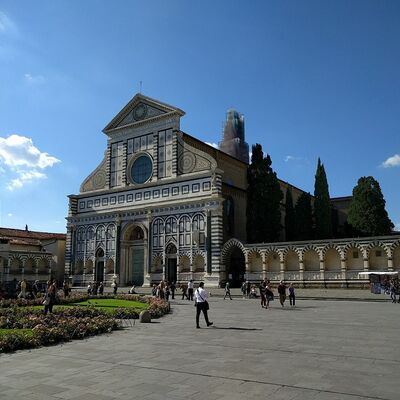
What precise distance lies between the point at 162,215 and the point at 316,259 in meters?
17.2

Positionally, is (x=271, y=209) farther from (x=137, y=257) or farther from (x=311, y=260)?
(x=137, y=257)

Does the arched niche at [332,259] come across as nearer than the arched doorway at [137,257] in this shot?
Yes

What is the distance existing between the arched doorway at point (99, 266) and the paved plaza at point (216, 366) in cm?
4035

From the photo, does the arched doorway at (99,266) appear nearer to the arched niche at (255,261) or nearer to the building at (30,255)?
the building at (30,255)

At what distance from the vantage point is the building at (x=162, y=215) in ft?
148

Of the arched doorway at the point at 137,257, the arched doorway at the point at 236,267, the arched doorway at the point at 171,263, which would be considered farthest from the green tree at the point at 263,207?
the arched doorway at the point at 137,257

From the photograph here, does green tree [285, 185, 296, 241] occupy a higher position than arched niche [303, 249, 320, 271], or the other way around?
green tree [285, 185, 296, 241]

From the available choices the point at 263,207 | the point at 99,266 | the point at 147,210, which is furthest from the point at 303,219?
the point at 99,266

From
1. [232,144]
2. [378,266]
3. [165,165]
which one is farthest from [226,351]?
[232,144]

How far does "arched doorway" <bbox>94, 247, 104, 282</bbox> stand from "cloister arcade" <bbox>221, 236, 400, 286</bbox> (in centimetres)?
1688

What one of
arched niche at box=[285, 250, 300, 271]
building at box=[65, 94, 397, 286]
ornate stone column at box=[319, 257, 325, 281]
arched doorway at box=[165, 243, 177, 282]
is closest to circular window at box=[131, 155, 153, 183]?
building at box=[65, 94, 397, 286]

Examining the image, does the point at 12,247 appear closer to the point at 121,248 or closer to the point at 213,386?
the point at 121,248

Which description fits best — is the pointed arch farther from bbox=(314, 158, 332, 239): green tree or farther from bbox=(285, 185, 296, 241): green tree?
bbox=(314, 158, 332, 239): green tree

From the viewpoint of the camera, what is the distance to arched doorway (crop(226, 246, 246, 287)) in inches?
1834
